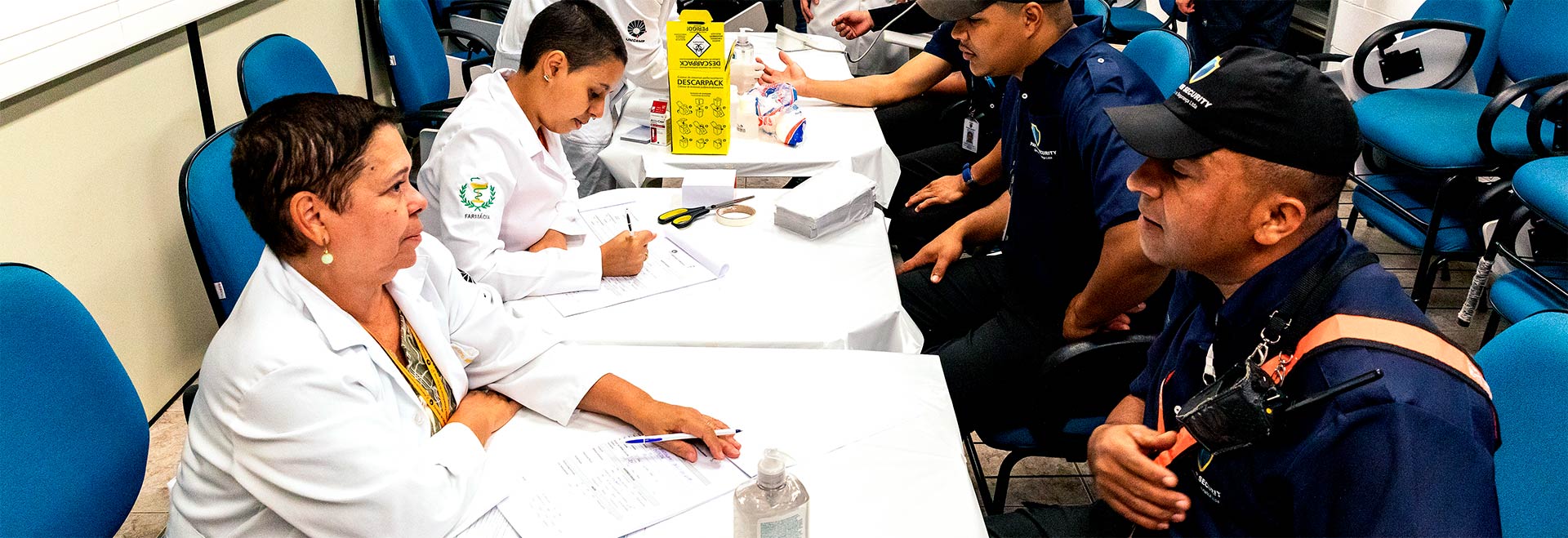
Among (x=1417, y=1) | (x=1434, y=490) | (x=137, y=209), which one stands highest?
(x=1434, y=490)

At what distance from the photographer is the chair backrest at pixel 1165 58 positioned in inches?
104

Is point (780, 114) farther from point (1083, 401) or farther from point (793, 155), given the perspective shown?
point (1083, 401)

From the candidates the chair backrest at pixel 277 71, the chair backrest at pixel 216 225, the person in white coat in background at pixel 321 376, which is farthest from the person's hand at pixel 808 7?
the person in white coat in background at pixel 321 376

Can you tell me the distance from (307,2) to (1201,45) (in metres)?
4.04

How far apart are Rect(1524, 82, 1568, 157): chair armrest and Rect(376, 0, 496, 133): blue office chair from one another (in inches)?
131

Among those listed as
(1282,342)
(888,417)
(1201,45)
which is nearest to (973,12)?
(888,417)

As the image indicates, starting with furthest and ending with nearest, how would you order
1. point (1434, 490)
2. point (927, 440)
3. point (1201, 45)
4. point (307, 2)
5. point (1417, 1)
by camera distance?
1. point (1201, 45)
2. point (1417, 1)
3. point (307, 2)
4. point (927, 440)
5. point (1434, 490)

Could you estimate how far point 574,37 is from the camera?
220 centimetres

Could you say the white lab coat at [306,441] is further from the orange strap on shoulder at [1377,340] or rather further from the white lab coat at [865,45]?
the white lab coat at [865,45]

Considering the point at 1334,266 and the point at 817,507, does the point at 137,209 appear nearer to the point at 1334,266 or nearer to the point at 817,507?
the point at 817,507

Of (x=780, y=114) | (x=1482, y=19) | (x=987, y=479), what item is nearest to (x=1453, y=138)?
(x=1482, y=19)

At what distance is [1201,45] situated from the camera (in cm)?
484

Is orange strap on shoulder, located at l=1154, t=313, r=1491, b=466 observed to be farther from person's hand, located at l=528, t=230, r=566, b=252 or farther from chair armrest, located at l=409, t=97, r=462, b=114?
chair armrest, located at l=409, t=97, r=462, b=114

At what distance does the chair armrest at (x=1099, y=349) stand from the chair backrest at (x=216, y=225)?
59.3 inches
